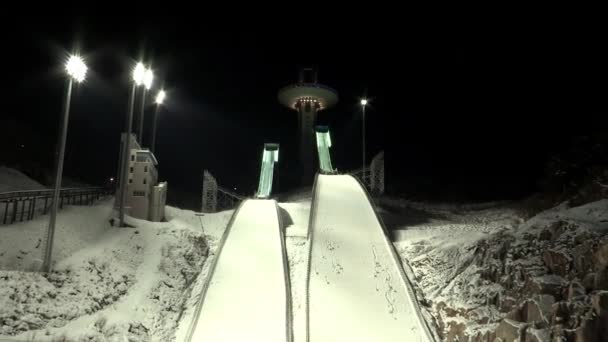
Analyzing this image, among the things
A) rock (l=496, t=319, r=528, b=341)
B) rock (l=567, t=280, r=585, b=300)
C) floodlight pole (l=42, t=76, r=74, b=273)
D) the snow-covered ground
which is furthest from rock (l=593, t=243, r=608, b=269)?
floodlight pole (l=42, t=76, r=74, b=273)

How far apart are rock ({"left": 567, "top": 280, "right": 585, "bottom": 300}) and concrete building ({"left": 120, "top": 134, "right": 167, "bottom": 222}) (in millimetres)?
19022

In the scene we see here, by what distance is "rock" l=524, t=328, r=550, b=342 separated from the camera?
9606 millimetres

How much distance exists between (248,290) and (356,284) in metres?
3.91

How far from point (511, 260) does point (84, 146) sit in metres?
52.2

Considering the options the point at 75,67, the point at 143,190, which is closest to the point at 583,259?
the point at 75,67

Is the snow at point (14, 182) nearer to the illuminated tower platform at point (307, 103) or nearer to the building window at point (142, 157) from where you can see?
the building window at point (142, 157)

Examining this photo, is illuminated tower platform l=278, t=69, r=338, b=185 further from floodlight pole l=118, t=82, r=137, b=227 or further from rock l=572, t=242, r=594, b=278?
rock l=572, t=242, r=594, b=278

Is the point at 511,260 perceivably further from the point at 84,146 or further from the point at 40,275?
the point at 84,146

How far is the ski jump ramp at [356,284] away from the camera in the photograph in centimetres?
1309

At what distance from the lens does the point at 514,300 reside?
11188mm

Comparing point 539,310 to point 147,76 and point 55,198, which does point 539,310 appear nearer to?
point 55,198

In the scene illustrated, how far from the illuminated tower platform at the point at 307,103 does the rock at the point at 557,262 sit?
36777 millimetres

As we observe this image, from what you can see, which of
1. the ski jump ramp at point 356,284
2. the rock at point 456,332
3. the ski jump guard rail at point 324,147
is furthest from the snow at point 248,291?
the ski jump guard rail at point 324,147

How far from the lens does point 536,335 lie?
9734mm
